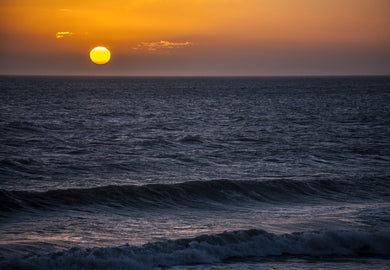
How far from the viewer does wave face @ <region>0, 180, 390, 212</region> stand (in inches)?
458

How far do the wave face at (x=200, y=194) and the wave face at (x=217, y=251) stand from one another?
134 inches

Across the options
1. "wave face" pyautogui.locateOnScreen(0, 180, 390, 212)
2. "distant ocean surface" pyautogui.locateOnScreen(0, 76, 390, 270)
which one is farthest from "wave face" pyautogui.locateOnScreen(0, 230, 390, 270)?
"wave face" pyautogui.locateOnScreen(0, 180, 390, 212)

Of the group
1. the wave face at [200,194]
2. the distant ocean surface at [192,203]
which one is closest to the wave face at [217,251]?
the distant ocean surface at [192,203]

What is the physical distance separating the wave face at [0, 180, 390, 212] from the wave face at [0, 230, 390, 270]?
3411 millimetres

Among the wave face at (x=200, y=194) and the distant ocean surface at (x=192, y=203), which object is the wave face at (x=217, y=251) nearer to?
the distant ocean surface at (x=192, y=203)

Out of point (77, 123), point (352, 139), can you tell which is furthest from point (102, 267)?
point (77, 123)

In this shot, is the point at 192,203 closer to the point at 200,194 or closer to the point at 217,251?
the point at 200,194

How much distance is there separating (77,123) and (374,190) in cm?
2294

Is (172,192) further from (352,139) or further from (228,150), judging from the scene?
(352,139)

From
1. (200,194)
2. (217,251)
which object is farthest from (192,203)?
(217,251)

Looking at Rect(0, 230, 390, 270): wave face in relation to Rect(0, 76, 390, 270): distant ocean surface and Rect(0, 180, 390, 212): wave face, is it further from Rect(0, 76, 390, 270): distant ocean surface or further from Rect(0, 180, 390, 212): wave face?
Rect(0, 180, 390, 212): wave face

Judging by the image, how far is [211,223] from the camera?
33.4 ft

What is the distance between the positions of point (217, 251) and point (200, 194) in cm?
445

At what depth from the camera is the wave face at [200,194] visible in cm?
1162
